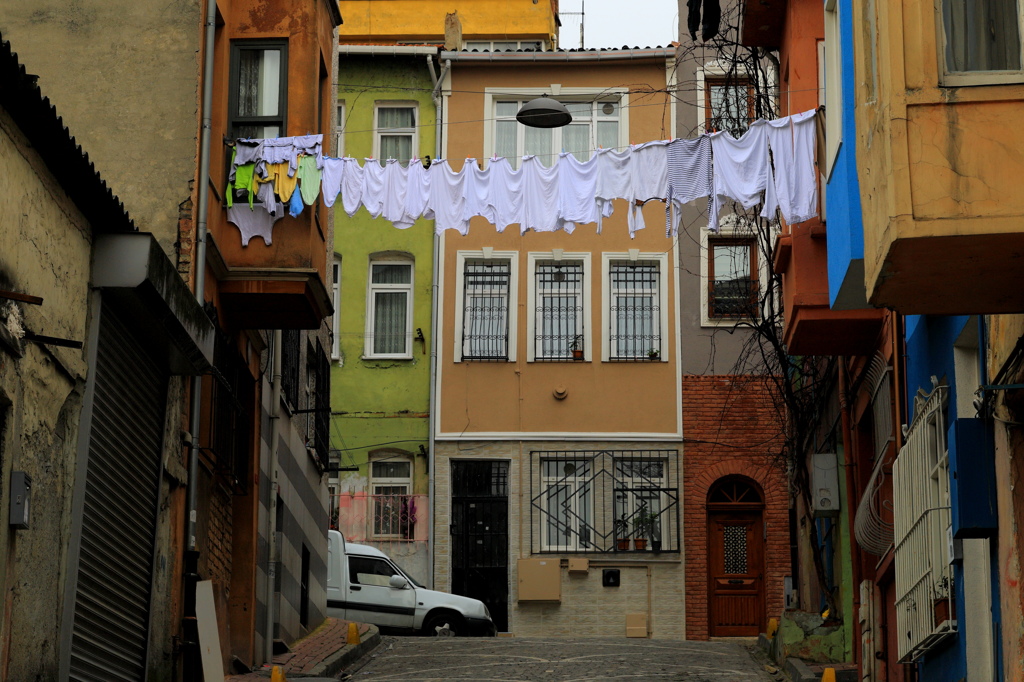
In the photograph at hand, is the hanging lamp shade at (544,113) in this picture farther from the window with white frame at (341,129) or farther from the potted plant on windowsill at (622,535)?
the window with white frame at (341,129)

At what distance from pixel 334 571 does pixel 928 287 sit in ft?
60.2

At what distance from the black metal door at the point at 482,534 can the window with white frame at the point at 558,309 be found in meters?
2.66

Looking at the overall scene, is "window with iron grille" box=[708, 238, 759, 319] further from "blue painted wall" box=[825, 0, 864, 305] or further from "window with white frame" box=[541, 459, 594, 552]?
"blue painted wall" box=[825, 0, 864, 305]

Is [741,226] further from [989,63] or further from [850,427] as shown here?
[989,63]

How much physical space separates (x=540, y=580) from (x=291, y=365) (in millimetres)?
9040

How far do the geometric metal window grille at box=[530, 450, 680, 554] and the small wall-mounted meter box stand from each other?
1997 cm

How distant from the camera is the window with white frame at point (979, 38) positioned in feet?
27.2

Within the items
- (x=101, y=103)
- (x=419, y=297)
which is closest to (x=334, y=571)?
(x=419, y=297)

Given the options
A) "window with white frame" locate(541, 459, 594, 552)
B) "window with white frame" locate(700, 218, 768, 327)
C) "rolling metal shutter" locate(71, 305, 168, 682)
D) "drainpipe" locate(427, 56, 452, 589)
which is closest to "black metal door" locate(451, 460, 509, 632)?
"drainpipe" locate(427, 56, 452, 589)

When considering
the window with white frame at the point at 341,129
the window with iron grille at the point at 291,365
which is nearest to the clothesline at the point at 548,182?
the window with iron grille at the point at 291,365

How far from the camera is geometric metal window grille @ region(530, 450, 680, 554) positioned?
28.8 m

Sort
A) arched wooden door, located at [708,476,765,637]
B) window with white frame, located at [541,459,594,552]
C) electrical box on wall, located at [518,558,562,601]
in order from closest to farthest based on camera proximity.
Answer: electrical box on wall, located at [518,558,562,601] < arched wooden door, located at [708,476,765,637] < window with white frame, located at [541,459,594,552]

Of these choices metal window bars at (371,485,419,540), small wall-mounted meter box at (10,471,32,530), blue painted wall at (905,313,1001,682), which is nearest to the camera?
small wall-mounted meter box at (10,471,32,530)

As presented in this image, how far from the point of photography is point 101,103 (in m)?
14.9
